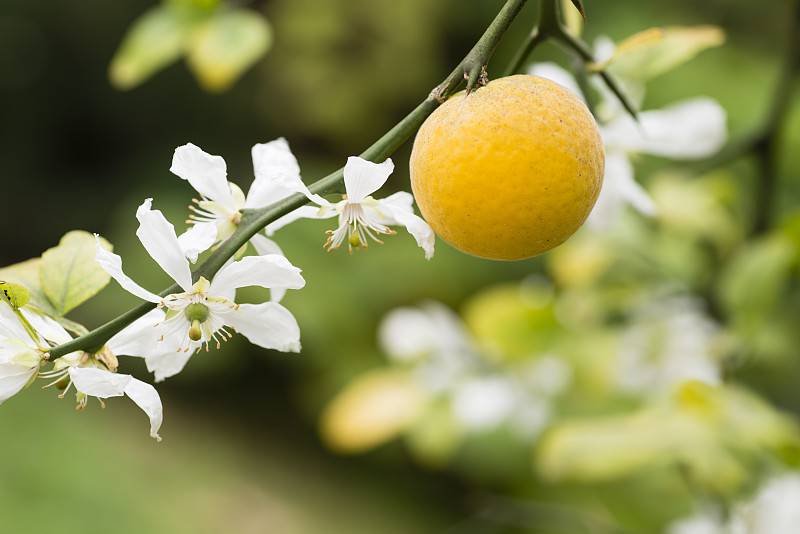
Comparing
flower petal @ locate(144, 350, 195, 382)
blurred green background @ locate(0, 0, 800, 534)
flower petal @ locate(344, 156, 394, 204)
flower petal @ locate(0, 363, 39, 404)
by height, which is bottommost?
blurred green background @ locate(0, 0, 800, 534)

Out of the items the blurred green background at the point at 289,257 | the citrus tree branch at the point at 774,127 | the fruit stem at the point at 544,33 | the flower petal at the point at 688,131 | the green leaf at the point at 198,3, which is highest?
the green leaf at the point at 198,3

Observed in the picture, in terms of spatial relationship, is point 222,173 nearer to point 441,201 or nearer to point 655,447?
point 441,201

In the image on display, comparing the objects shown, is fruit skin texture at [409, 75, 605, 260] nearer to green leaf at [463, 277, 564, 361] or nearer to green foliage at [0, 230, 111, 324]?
green foliage at [0, 230, 111, 324]

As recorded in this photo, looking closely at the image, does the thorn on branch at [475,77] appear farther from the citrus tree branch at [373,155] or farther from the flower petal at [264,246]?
the flower petal at [264,246]

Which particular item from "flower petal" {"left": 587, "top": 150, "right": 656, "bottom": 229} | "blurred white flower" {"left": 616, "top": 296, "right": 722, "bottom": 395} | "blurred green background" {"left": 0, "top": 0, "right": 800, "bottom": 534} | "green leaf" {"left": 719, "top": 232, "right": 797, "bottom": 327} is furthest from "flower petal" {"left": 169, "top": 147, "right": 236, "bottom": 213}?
"blurred green background" {"left": 0, "top": 0, "right": 800, "bottom": 534}

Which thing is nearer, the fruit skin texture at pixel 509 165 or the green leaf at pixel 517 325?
the fruit skin texture at pixel 509 165

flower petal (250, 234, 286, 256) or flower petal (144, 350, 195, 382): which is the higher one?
flower petal (250, 234, 286, 256)

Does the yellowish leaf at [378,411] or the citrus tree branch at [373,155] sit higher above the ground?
the citrus tree branch at [373,155]

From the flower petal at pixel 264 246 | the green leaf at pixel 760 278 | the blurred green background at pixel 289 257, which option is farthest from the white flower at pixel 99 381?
the blurred green background at pixel 289 257
